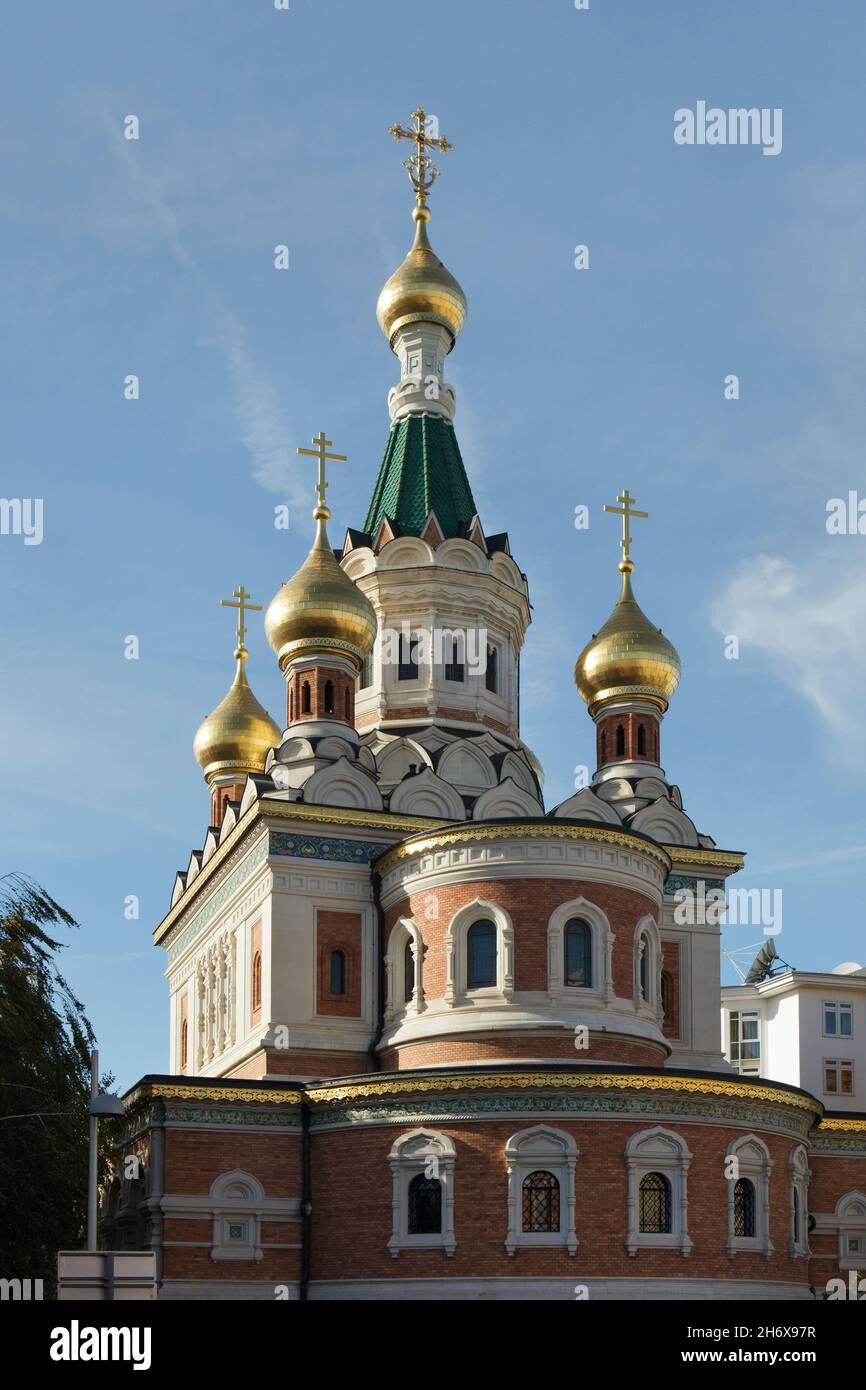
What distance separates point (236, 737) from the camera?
109ft

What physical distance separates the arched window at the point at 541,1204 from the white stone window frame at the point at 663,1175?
90 cm

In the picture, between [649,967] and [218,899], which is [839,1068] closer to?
[649,967]

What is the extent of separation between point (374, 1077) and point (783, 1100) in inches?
212

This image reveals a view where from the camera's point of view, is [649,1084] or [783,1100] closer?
[649,1084]

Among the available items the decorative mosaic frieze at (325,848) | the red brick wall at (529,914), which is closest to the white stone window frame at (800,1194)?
the red brick wall at (529,914)

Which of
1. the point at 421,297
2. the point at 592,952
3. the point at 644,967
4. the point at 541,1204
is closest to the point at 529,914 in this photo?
the point at 592,952

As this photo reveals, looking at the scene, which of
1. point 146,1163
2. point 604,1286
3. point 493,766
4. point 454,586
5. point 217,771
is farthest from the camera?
point 217,771

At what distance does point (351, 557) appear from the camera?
30.6 meters

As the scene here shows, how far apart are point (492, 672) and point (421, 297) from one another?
7.45m

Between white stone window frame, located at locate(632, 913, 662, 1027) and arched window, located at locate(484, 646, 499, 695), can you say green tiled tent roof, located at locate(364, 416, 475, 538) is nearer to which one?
arched window, located at locate(484, 646, 499, 695)

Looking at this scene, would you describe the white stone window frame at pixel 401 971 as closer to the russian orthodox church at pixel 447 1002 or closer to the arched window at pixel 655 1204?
the russian orthodox church at pixel 447 1002

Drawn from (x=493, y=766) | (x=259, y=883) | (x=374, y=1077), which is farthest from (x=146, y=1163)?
(x=493, y=766)

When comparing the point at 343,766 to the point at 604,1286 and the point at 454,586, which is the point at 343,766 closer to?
the point at 454,586

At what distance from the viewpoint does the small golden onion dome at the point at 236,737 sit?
33.2 metres
